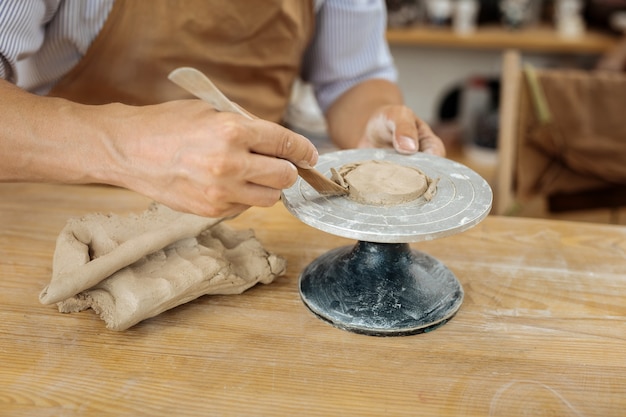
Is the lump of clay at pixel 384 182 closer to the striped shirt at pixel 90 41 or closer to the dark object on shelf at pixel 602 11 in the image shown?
the striped shirt at pixel 90 41

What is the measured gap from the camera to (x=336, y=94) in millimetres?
1695

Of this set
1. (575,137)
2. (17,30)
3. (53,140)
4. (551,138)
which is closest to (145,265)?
(53,140)

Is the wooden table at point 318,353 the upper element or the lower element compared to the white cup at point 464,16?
lower

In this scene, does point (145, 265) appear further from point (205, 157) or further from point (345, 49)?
point (345, 49)

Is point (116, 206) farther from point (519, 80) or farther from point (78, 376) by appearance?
point (519, 80)

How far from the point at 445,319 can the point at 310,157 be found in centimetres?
32

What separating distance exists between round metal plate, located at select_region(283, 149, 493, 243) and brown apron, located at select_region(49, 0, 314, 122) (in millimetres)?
466

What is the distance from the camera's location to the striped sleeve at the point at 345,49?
156cm

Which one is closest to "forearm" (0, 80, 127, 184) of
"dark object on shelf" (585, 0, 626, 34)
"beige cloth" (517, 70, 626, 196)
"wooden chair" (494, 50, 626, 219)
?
"wooden chair" (494, 50, 626, 219)

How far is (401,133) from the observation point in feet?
3.83

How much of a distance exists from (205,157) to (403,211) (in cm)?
30

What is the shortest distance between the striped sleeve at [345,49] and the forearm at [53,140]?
82 cm

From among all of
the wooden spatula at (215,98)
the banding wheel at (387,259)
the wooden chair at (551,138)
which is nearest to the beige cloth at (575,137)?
the wooden chair at (551,138)

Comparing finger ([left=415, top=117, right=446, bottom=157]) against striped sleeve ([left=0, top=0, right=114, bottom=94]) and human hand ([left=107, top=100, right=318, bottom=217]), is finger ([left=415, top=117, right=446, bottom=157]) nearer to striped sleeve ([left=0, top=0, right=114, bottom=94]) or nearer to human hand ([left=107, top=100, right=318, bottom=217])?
human hand ([left=107, top=100, right=318, bottom=217])
